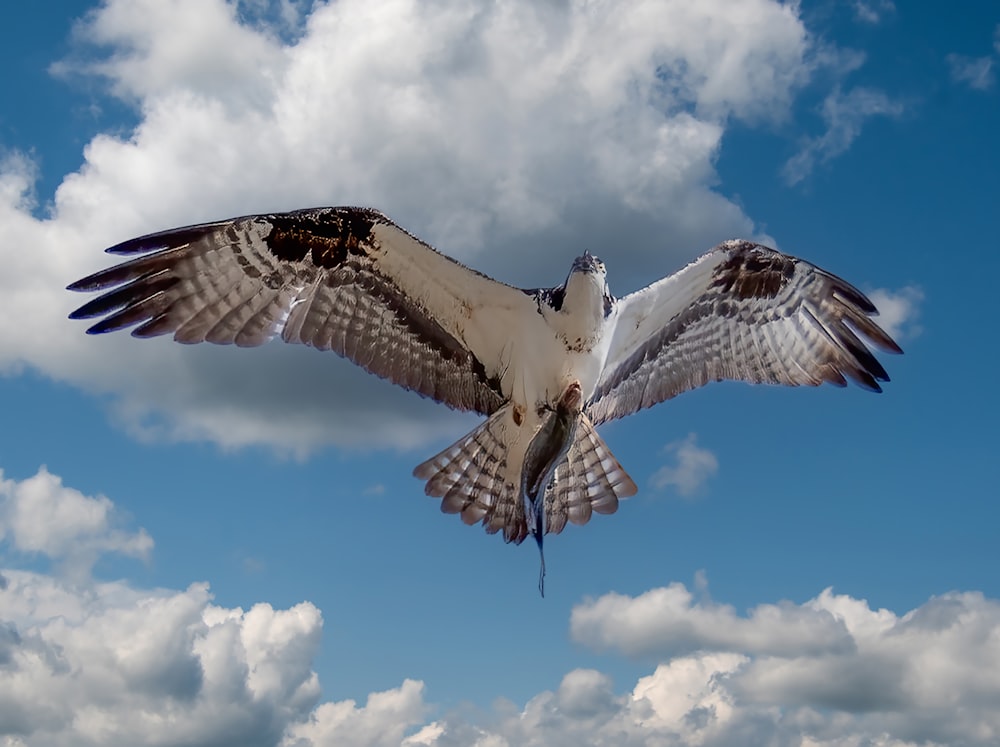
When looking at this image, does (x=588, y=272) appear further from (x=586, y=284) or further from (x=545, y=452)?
(x=545, y=452)

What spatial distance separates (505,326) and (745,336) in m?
2.45

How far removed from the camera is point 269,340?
29.8 feet

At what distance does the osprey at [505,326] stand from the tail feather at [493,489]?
12 millimetres

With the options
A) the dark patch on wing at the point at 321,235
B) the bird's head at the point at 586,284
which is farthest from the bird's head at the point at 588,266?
the dark patch on wing at the point at 321,235

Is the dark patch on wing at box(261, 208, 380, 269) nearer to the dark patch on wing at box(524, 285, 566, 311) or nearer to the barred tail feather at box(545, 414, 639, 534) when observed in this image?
the dark patch on wing at box(524, 285, 566, 311)

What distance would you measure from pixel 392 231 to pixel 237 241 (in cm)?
132

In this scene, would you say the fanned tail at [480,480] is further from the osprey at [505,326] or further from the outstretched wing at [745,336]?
the outstretched wing at [745,336]

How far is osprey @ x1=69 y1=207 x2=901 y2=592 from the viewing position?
8883 mm

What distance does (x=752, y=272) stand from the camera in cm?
1006

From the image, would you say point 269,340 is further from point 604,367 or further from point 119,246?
point 604,367

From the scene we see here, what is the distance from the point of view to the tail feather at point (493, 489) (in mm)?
9500

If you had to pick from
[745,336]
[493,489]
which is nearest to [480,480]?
[493,489]

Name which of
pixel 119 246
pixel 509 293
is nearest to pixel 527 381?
pixel 509 293

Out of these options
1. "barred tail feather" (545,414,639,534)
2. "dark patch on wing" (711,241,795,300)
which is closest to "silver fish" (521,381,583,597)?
"barred tail feather" (545,414,639,534)
